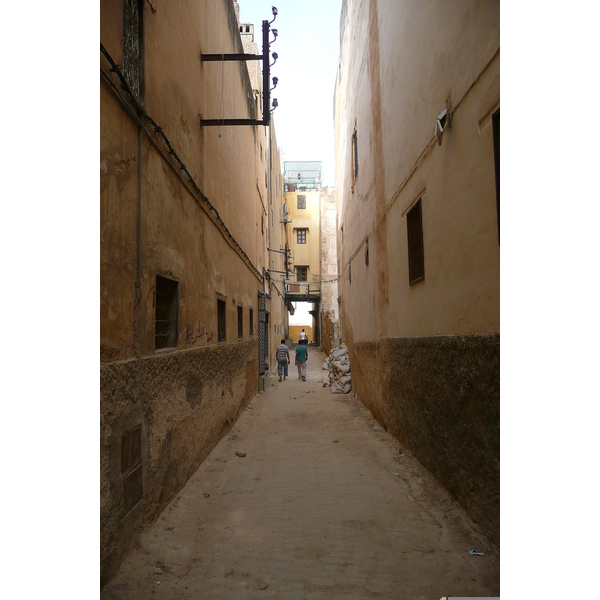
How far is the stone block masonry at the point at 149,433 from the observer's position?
108 inches

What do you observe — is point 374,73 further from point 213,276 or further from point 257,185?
point 257,185

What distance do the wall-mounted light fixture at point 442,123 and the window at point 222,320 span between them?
4008 mm

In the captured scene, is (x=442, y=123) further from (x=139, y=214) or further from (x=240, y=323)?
(x=240, y=323)

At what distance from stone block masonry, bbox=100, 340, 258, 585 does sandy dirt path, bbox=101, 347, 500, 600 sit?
201 mm

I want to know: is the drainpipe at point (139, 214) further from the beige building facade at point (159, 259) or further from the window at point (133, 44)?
the window at point (133, 44)

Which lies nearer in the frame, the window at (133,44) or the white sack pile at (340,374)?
the window at (133,44)

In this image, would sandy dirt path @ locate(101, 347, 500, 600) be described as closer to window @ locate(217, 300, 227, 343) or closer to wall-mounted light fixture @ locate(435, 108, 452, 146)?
window @ locate(217, 300, 227, 343)

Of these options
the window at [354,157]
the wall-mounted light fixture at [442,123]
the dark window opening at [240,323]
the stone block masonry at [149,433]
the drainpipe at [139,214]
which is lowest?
the stone block masonry at [149,433]

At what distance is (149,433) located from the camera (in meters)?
3.49

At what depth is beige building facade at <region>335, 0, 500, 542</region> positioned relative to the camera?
3227mm

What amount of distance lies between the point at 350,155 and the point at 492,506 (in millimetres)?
10396

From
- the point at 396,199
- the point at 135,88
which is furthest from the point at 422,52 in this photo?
the point at 135,88

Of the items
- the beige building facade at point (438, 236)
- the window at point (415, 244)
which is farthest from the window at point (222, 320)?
the window at point (415, 244)

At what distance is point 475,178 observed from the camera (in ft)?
11.5
